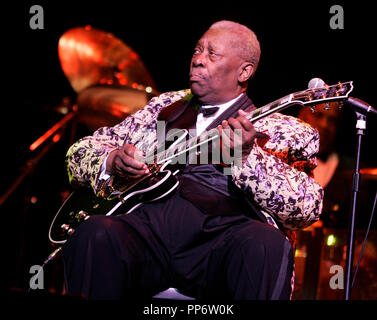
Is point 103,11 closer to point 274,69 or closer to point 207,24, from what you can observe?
point 207,24

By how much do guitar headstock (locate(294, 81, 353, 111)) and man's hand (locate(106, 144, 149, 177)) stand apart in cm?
71

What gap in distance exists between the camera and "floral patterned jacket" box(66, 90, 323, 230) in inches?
72.2

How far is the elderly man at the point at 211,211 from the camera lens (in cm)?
171

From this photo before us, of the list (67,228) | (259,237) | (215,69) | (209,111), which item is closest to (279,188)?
(259,237)

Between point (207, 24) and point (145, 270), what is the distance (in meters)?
2.40

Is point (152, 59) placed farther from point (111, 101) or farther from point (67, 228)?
point (67, 228)

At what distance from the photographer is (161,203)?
2035 mm

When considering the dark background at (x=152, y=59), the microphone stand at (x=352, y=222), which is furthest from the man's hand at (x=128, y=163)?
the dark background at (x=152, y=59)

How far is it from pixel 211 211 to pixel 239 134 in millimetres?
357

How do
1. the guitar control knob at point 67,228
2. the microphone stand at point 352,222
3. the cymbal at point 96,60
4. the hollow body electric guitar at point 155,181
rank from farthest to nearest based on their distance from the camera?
the cymbal at point 96,60 < the guitar control knob at point 67,228 < the hollow body electric guitar at point 155,181 < the microphone stand at point 352,222

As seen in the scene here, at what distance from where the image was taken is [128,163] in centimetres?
199

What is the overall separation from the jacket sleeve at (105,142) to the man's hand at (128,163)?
12 centimetres

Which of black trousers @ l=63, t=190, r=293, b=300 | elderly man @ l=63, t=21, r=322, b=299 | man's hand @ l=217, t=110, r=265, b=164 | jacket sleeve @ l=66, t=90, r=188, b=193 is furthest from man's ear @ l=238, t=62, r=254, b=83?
black trousers @ l=63, t=190, r=293, b=300

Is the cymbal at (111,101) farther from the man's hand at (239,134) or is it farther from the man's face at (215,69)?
the man's hand at (239,134)
